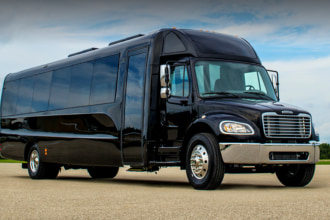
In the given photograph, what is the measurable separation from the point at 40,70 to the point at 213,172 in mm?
9076

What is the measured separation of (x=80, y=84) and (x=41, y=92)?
2641 millimetres

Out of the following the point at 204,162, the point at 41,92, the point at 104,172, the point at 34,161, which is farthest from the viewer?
the point at 41,92

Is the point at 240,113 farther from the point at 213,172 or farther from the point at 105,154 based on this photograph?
the point at 105,154

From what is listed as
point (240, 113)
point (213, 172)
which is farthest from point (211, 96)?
point (213, 172)

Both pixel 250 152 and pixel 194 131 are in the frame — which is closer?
pixel 250 152

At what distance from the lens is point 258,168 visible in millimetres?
11188

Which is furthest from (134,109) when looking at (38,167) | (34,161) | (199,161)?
(34,161)

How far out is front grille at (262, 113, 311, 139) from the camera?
35.5ft

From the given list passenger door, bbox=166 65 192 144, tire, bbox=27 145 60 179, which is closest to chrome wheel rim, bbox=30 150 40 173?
tire, bbox=27 145 60 179

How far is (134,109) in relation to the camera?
12.8 meters

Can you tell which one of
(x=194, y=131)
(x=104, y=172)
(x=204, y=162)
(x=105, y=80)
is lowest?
(x=104, y=172)

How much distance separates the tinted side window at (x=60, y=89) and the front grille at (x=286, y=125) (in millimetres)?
6865

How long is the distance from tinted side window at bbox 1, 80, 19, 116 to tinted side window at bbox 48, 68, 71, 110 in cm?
274

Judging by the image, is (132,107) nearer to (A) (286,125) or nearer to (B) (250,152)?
(B) (250,152)
